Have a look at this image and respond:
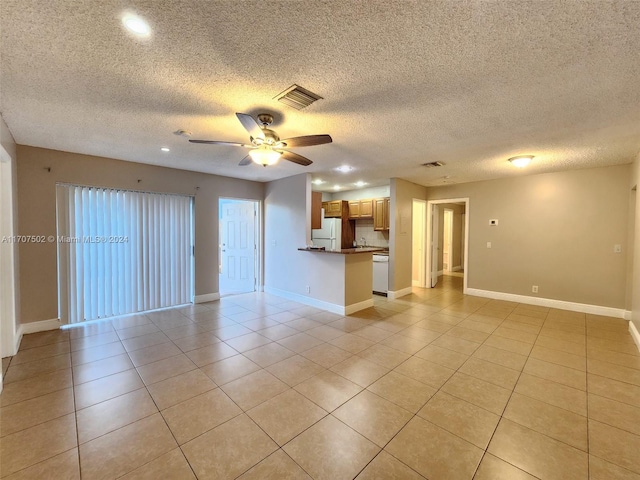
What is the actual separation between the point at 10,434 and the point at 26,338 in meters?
2.24

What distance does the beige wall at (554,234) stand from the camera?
440 centimetres

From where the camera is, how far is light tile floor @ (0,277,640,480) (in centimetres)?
163

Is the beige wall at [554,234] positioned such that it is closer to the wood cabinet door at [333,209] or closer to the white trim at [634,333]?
the white trim at [634,333]

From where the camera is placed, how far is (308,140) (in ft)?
7.96

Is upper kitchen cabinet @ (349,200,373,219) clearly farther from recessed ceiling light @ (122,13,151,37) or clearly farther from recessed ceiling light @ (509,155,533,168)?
recessed ceiling light @ (122,13,151,37)

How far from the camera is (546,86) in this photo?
201 centimetres

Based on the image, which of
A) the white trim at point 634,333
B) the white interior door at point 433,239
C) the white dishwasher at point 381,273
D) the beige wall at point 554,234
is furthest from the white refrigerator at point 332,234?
the white trim at point 634,333

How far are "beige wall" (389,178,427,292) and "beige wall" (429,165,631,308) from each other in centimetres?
127

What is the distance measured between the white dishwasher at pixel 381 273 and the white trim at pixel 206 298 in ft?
11.2

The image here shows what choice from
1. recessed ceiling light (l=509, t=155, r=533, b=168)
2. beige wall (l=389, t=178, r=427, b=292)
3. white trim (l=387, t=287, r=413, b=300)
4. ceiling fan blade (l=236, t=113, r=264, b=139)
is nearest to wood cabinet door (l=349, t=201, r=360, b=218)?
beige wall (l=389, t=178, r=427, b=292)

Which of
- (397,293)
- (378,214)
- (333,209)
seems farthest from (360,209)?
(397,293)

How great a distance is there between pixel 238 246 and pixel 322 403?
4826mm

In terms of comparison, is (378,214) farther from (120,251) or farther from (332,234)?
(120,251)

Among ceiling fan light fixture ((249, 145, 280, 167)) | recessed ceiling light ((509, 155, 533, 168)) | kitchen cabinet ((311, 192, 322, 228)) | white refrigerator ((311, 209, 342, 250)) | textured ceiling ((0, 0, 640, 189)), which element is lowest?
white refrigerator ((311, 209, 342, 250))
